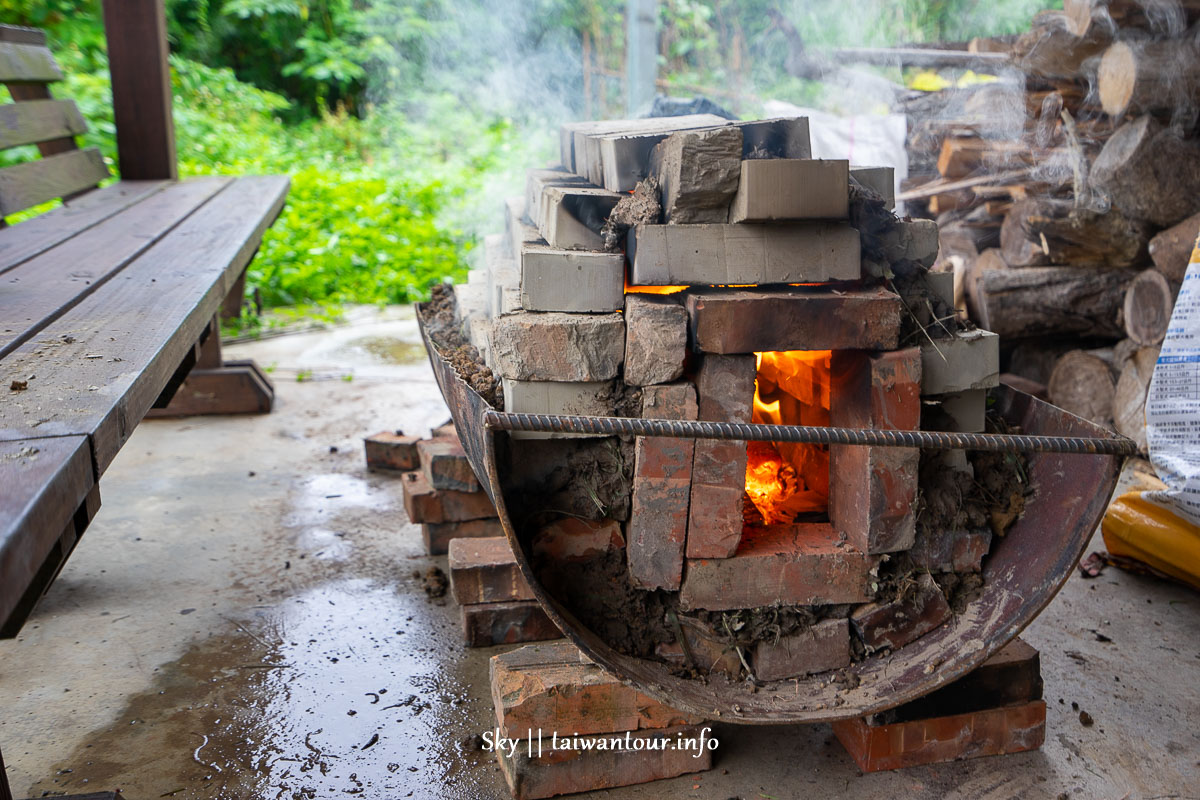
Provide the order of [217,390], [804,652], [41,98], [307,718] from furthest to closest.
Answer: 1. [217,390]
2. [41,98]
3. [307,718]
4. [804,652]

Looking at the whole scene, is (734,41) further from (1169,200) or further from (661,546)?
(661,546)

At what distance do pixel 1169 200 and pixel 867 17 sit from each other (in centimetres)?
587

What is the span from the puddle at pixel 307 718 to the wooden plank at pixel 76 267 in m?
1.12

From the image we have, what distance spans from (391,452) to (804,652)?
2.62m

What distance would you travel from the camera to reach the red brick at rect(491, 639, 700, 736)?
2188 millimetres

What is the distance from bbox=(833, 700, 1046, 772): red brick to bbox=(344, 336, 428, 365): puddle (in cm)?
454

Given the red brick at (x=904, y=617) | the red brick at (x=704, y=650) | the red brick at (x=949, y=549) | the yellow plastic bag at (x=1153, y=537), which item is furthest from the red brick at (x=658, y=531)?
the yellow plastic bag at (x=1153, y=537)

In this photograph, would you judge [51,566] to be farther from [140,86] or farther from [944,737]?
[140,86]

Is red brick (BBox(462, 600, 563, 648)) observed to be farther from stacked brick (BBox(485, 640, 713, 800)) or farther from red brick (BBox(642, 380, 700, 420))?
red brick (BBox(642, 380, 700, 420))

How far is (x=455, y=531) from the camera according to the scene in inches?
→ 137

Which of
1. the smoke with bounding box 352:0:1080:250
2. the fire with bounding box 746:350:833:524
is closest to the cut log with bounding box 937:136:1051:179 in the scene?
the smoke with bounding box 352:0:1080:250

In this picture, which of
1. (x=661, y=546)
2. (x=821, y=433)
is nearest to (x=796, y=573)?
(x=661, y=546)

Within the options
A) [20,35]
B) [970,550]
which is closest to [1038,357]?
[970,550]

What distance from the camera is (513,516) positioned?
2.25 meters
